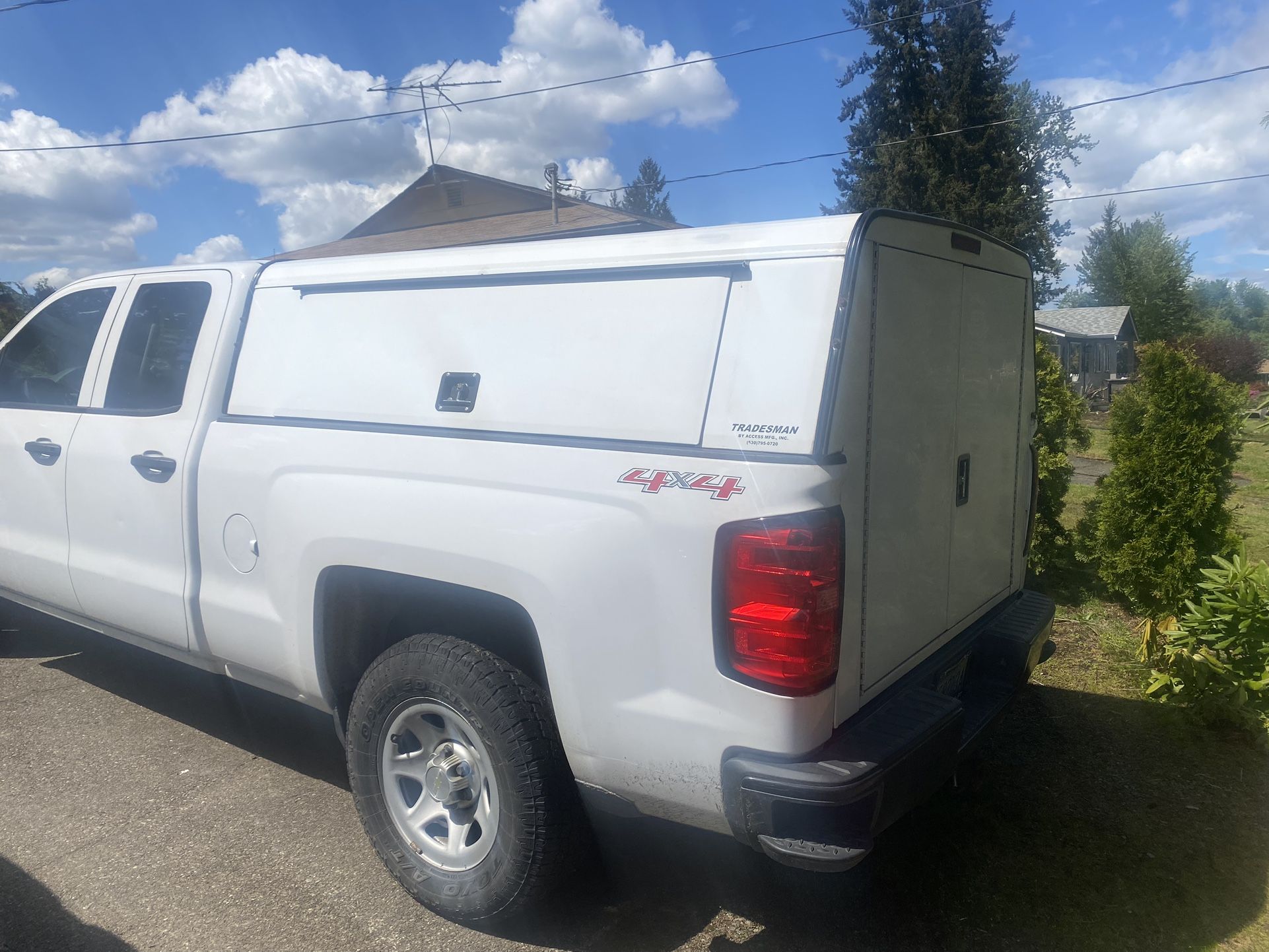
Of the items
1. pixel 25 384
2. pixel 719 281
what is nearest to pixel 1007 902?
pixel 719 281

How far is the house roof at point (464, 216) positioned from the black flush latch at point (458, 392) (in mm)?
18308

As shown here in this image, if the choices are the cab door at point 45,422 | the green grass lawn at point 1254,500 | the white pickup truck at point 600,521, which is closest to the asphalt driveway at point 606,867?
the white pickup truck at point 600,521

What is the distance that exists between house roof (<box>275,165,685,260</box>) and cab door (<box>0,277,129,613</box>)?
1691cm

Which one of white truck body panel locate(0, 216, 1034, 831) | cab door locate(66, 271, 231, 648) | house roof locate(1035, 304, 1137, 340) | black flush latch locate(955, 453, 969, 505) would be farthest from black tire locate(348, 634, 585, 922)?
house roof locate(1035, 304, 1137, 340)

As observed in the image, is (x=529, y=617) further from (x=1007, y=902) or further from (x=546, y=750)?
(x=1007, y=902)

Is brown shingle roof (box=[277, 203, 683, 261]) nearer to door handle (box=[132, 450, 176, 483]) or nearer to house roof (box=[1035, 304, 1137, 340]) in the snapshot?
door handle (box=[132, 450, 176, 483])

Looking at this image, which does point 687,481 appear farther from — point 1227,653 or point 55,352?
point 55,352

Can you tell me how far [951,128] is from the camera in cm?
3650

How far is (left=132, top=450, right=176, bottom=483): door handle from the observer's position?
358 cm

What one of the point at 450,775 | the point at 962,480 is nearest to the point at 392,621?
the point at 450,775

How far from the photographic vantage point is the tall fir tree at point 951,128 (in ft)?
118

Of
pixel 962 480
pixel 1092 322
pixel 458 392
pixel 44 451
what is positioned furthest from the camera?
pixel 1092 322

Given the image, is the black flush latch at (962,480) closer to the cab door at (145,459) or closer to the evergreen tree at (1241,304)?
the cab door at (145,459)

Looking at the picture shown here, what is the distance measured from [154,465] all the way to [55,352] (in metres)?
1.31
